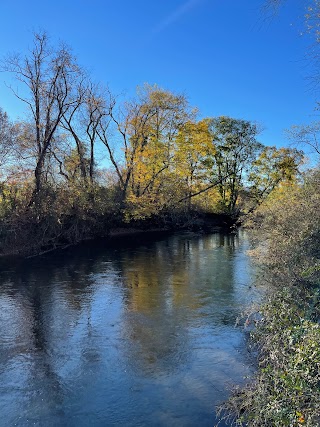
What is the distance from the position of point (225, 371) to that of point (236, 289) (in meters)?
5.44

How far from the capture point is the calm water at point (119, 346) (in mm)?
5074

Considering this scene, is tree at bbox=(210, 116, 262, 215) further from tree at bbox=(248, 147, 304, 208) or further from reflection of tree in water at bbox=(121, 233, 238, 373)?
reflection of tree in water at bbox=(121, 233, 238, 373)

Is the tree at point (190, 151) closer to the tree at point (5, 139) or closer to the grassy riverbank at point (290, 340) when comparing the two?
the tree at point (5, 139)

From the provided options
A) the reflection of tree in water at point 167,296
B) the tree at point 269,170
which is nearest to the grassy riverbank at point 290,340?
the reflection of tree in water at point 167,296

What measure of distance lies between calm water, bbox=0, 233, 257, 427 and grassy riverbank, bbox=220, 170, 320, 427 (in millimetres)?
1245

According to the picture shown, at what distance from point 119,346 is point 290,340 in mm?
4733

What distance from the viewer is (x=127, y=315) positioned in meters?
9.11

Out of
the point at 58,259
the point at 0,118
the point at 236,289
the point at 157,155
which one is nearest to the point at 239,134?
the point at 157,155

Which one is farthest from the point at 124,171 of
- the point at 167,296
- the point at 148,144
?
the point at 167,296

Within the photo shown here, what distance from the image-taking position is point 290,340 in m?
3.18

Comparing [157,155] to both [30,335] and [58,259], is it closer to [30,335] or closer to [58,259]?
[58,259]

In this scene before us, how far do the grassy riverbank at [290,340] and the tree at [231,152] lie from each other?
111 feet

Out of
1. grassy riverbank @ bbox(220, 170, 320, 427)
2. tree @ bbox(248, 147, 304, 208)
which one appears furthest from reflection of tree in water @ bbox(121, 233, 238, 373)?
tree @ bbox(248, 147, 304, 208)

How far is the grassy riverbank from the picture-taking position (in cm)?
265
